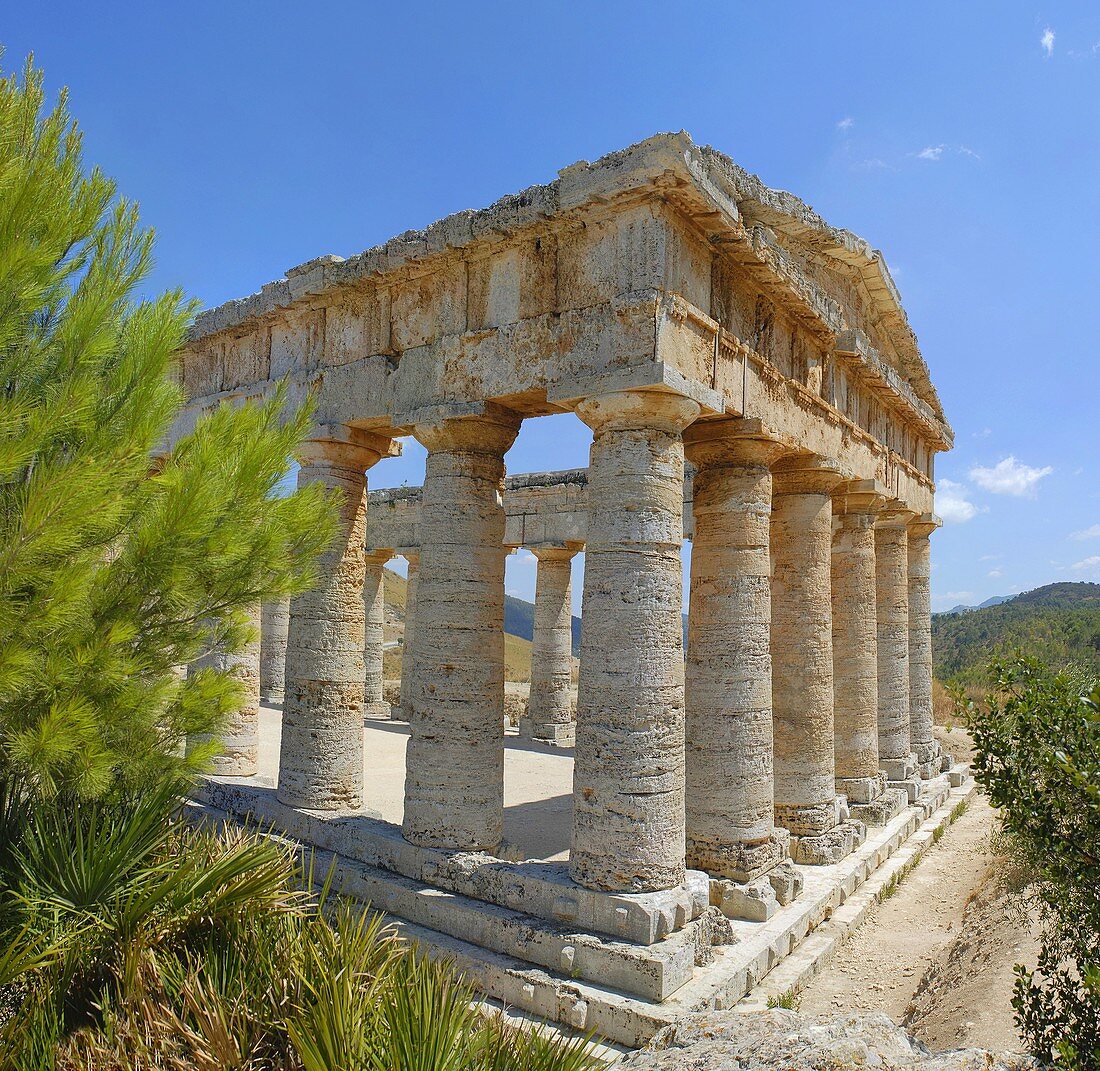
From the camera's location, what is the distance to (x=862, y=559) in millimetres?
13156

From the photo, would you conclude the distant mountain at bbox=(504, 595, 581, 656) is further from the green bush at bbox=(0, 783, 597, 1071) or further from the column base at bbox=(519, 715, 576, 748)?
the green bush at bbox=(0, 783, 597, 1071)

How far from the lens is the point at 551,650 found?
2061 centimetres

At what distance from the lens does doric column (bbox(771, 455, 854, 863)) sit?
1054 cm

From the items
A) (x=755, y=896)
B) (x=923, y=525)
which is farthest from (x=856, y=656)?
(x=923, y=525)

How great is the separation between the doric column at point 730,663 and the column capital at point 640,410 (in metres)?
1.47

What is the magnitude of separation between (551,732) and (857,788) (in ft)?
29.7

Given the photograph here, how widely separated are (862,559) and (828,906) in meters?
5.52

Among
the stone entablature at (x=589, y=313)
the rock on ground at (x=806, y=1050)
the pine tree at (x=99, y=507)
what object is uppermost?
the stone entablature at (x=589, y=313)

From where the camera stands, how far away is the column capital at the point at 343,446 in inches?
Result: 404

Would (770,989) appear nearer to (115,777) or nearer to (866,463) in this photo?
(115,777)

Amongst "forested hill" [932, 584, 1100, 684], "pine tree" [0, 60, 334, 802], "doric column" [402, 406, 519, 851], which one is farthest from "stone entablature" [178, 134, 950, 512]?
"forested hill" [932, 584, 1100, 684]

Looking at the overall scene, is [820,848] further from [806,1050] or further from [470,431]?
[806,1050]

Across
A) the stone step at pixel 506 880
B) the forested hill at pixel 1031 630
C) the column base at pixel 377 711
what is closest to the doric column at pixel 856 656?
the stone step at pixel 506 880

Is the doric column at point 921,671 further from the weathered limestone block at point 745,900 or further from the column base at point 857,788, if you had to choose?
the weathered limestone block at point 745,900
